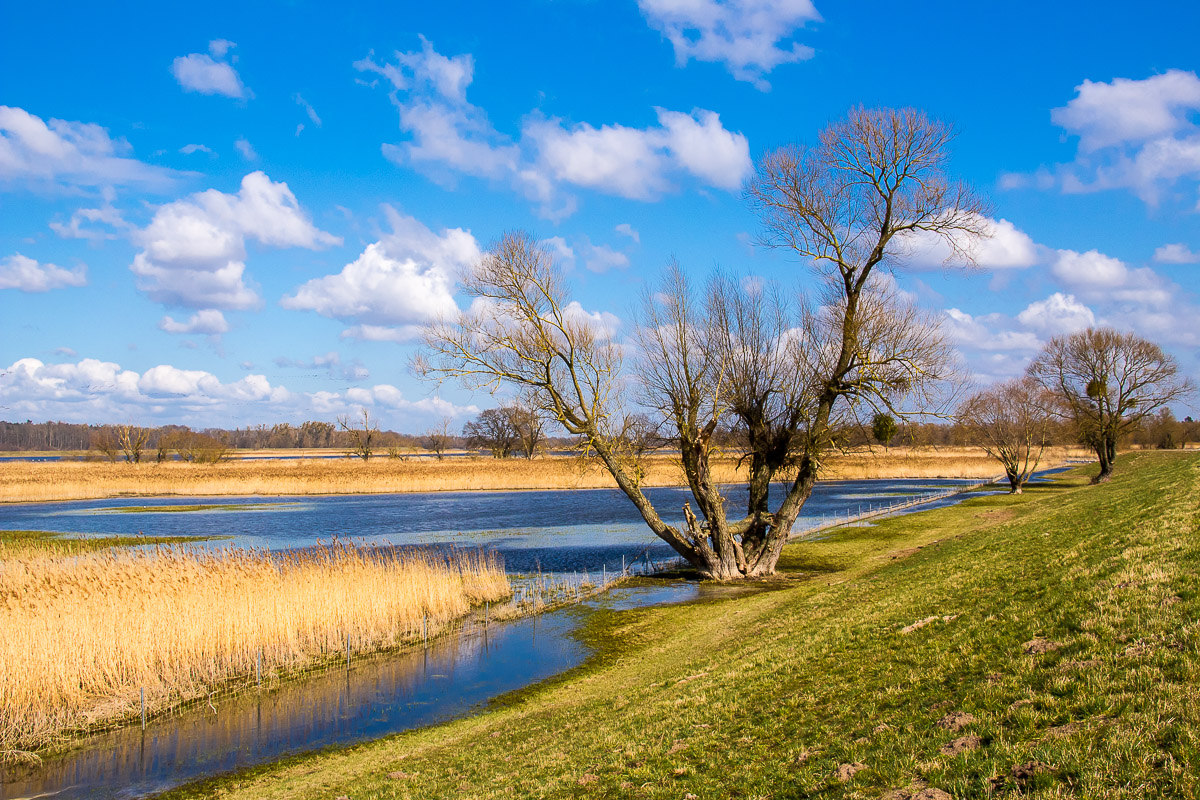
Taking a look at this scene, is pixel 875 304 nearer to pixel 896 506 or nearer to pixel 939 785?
pixel 939 785

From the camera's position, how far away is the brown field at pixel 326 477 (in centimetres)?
6378

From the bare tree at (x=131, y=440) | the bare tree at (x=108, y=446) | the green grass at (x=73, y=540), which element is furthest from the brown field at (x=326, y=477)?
the green grass at (x=73, y=540)

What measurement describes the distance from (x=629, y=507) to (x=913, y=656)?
44.2 m

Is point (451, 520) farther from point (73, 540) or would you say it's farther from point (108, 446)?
point (108, 446)

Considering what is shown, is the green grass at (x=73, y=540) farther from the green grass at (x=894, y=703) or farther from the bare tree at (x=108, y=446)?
the bare tree at (x=108, y=446)

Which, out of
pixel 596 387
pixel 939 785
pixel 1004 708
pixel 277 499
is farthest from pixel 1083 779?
pixel 277 499

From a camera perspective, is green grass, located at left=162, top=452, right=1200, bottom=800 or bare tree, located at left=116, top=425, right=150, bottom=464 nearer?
green grass, located at left=162, top=452, right=1200, bottom=800

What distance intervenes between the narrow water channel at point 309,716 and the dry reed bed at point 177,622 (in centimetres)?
99

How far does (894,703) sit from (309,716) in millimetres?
11283

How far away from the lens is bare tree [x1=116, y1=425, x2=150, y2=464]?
289ft

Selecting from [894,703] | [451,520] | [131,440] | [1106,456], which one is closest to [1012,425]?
[1106,456]

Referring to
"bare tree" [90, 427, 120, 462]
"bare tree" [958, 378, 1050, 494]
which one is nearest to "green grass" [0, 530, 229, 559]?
"bare tree" [958, 378, 1050, 494]

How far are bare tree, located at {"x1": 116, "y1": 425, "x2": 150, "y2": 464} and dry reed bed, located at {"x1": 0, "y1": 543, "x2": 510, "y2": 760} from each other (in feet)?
248

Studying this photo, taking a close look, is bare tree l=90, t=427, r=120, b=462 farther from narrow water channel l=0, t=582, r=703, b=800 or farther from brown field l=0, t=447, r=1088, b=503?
narrow water channel l=0, t=582, r=703, b=800
